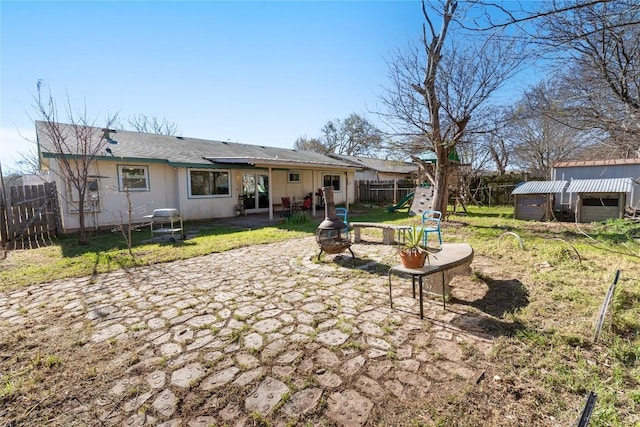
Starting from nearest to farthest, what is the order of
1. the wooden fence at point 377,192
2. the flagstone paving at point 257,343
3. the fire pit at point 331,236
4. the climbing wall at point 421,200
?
the flagstone paving at point 257,343 → the fire pit at point 331,236 → the climbing wall at point 421,200 → the wooden fence at point 377,192

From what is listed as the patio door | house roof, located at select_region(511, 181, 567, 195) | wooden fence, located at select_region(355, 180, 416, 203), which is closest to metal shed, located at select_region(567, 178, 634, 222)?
house roof, located at select_region(511, 181, 567, 195)

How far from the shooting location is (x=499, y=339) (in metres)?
2.82

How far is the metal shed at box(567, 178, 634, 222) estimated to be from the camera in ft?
29.1

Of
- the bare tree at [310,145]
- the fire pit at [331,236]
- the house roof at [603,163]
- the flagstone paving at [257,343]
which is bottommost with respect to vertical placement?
the flagstone paving at [257,343]

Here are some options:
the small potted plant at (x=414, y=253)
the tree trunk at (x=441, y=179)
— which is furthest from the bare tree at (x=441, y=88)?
the small potted plant at (x=414, y=253)

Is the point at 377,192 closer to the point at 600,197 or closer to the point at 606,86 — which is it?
the point at 600,197

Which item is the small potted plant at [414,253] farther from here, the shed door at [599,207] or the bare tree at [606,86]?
the shed door at [599,207]

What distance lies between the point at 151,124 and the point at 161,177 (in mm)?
21901

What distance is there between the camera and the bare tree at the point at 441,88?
8.68 metres

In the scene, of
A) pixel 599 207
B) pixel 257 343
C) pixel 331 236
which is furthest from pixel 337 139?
pixel 257 343

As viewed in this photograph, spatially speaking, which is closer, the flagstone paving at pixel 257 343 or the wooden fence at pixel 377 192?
the flagstone paving at pixel 257 343

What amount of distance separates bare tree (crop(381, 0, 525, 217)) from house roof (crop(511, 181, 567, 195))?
127 inches

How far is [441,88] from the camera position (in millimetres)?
9250

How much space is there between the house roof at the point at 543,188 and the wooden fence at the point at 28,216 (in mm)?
15027
